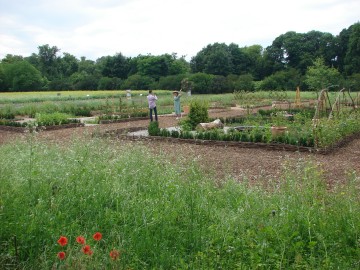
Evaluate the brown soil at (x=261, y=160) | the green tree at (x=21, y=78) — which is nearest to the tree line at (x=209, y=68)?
the green tree at (x=21, y=78)

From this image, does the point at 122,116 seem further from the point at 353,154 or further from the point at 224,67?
the point at 224,67

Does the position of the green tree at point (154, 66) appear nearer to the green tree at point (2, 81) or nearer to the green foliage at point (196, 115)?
the green tree at point (2, 81)

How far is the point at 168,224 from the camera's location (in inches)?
161

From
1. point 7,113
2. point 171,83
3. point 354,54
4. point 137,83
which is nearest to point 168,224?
point 7,113

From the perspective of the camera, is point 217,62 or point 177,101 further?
point 217,62

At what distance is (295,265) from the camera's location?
3.29 meters

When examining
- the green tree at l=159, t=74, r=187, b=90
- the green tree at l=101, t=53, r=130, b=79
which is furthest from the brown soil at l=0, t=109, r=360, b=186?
the green tree at l=101, t=53, r=130, b=79

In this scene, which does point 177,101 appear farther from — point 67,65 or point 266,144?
point 67,65

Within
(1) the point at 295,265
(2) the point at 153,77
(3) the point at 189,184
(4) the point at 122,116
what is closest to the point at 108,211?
(3) the point at 189,184

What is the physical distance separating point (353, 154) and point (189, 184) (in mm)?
6365

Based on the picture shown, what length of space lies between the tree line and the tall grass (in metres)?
43.8

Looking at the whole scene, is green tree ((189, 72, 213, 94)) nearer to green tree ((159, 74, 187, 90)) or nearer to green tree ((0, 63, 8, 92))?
green tree ((159, 74, 187, 90))

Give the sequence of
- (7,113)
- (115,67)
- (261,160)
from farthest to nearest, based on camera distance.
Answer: (115,67)
(7,113)
(261,160)

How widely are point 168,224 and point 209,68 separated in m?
61.9
